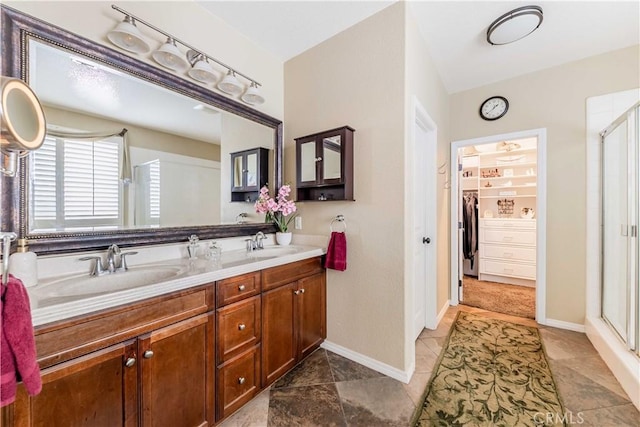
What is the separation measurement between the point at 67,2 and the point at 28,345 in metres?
1.60

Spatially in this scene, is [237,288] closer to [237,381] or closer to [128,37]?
[237,381]

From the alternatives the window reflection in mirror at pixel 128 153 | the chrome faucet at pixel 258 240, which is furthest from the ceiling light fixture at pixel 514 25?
the chrome faucet at pixel 258 240

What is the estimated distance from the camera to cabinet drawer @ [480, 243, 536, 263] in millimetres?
3683

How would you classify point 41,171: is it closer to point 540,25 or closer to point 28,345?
point 28,345

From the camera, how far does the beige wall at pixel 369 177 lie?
1.76 metres

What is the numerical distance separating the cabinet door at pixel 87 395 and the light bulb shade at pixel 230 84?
171cm

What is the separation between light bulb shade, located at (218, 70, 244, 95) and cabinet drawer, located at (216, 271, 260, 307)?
4.60 feet

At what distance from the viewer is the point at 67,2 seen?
1.25m

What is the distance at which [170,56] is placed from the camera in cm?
156

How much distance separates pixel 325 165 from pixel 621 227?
2.46 metres

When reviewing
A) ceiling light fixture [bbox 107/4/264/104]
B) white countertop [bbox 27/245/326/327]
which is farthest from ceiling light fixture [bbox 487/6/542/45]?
white countertop [bbox 27/245/326/327]

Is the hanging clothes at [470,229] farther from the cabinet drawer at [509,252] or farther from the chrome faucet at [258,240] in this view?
the chrome faucet at [258,240]

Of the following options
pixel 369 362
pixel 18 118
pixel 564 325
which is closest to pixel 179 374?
pixel 18 118

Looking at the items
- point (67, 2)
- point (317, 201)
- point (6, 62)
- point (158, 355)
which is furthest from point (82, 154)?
point (317, 201)
